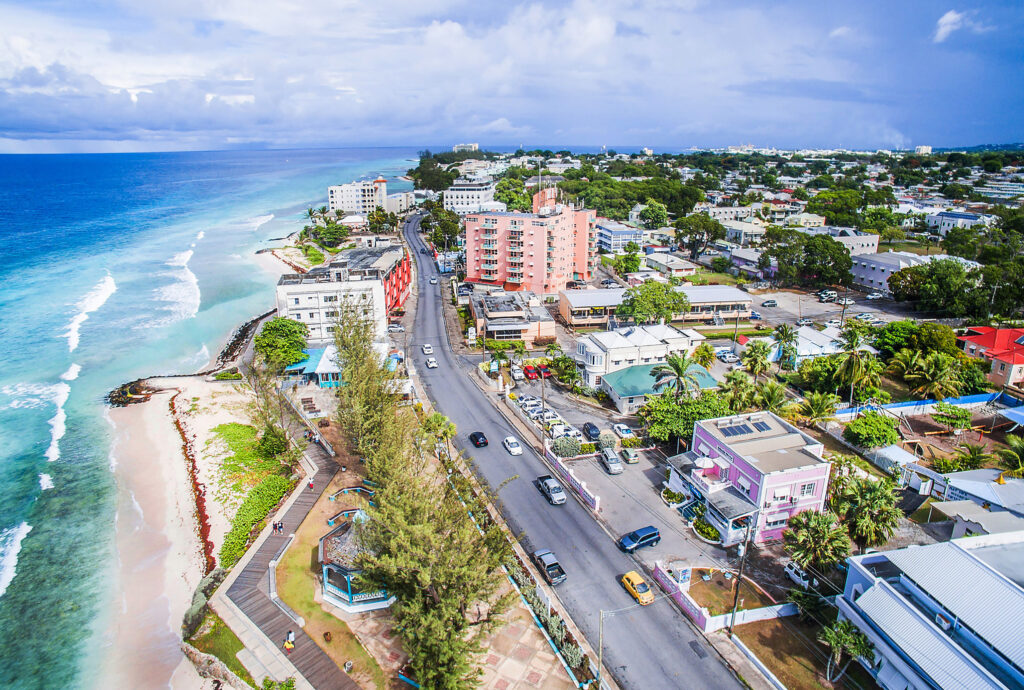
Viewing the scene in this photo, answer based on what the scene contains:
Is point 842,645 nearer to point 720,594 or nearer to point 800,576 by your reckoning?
point 800,576

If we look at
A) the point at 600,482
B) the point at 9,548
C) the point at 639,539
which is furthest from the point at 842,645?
the point at 9,548

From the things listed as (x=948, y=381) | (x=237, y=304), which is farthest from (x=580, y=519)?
(x=237, y=304)

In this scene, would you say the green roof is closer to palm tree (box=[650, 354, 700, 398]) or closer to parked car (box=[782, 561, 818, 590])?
palm tree (box=[650, 354, 700, 398])

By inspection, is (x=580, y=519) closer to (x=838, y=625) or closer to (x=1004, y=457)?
(x=838, y=625)

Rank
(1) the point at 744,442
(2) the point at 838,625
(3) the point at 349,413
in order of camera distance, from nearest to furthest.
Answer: (2) the point at 838,625
(1) the point at 744,442
(3) the point at 349,413

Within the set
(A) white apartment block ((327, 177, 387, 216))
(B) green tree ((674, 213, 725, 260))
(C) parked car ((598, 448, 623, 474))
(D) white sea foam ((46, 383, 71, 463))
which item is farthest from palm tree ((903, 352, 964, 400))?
(A) white apartment block ((327, 177, 387, 216))
